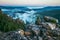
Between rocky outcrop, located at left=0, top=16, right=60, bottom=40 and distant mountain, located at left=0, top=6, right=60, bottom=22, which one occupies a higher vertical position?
distant mountain, located at left=0, top=6, right=60, bottom=22

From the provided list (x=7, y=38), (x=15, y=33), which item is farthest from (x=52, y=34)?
(x=7, y=38)

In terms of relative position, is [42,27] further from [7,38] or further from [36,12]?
[7,38]

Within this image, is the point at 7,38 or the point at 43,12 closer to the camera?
the point at 7,38

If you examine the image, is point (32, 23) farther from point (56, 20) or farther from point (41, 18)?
point (56, 20)

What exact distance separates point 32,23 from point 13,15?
331mm

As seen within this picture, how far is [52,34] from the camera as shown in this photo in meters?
2.03

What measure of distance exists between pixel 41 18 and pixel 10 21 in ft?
1.64

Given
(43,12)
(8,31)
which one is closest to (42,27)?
(43,12)

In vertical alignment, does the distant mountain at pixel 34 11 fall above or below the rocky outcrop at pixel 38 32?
above

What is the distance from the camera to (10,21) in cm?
207

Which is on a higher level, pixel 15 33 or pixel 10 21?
pixel 10 21

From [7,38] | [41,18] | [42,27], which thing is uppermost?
[41,18]

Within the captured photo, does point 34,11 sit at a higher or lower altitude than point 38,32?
higher

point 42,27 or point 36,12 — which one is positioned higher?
point 36,12
